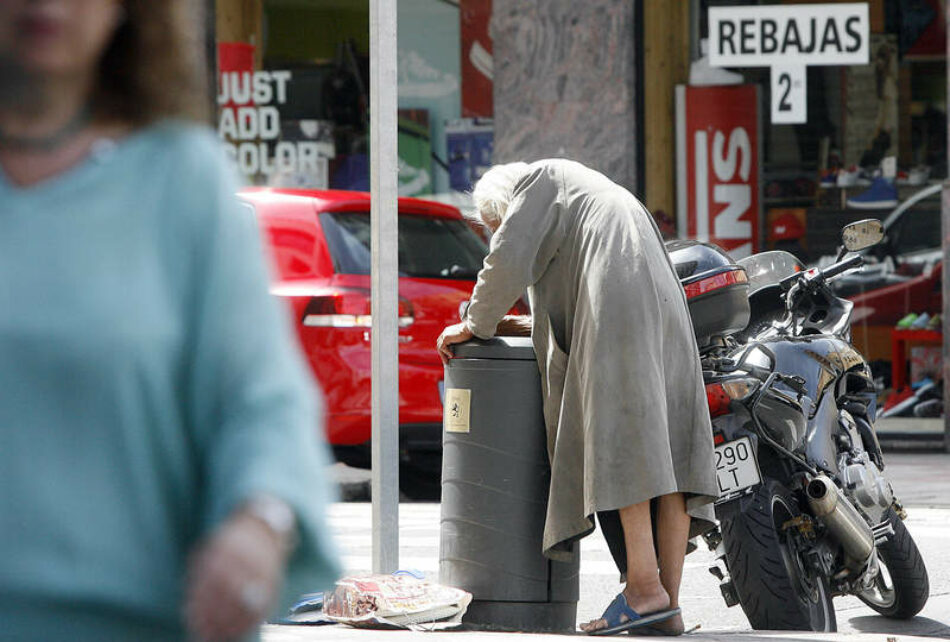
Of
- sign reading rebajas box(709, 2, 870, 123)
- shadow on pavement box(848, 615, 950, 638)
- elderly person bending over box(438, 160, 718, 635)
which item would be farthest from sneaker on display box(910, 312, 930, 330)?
elderly person bending over box(438, 160, 718, 635)

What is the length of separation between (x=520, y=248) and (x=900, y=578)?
203 cm

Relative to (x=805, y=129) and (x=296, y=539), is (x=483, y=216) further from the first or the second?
(x=805, y=129)

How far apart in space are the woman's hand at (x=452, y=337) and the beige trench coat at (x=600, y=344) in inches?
1.7

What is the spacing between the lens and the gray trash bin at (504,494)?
568cm

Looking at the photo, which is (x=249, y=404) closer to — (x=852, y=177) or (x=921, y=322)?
(x=921, y=322)

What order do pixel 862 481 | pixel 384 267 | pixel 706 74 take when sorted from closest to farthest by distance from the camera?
pixel 384 267 → pixel 862 481 → pixel 706 74

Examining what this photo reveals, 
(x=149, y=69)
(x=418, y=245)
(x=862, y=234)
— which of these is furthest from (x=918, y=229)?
(x=149, y=69)

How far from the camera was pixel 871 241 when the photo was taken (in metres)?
6.71

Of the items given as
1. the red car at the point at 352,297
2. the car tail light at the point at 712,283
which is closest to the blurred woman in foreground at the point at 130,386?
the car tail light at the point at 712,283

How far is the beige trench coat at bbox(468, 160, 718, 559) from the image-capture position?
5.48 m

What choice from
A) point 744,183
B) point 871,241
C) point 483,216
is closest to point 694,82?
point 744,183

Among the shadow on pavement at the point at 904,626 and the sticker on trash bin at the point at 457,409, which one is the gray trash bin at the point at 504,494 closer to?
the sticker on trash bin at the point at 457,409

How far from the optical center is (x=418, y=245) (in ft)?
33.0

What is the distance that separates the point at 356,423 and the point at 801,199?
16.2ft
